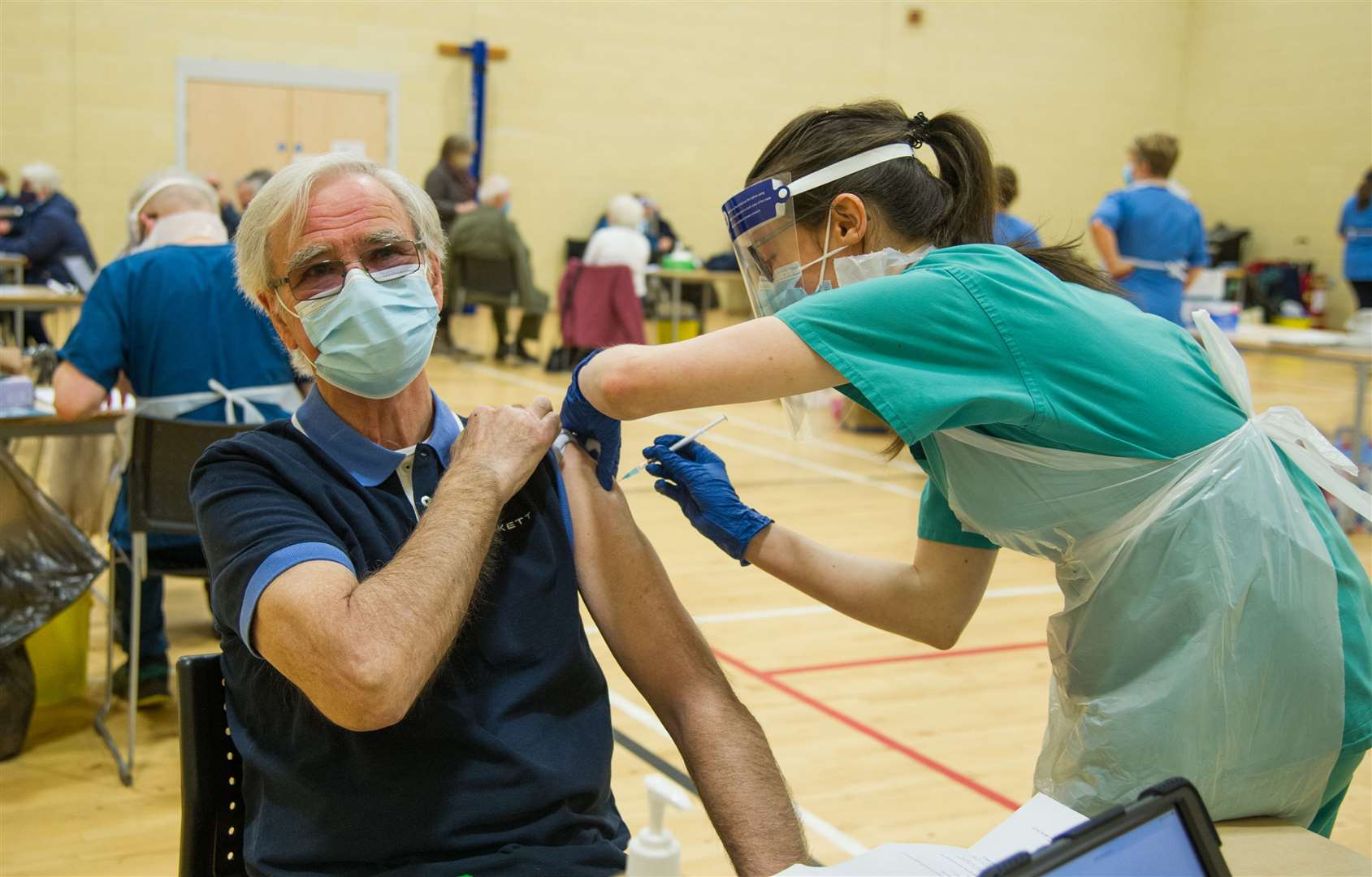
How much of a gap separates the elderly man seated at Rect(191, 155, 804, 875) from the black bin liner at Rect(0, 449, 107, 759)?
1.60 m

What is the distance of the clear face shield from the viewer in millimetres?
1357

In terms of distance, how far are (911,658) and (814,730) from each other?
2.12 feet

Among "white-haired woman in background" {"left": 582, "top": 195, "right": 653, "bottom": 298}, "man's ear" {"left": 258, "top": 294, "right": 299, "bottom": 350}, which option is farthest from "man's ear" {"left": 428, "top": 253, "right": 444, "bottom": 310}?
"white-haired woman in background" {"left": 582, "top": 195, "right": 653, "bottom": 298}

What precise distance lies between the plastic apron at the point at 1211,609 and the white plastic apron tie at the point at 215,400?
88.3 inches

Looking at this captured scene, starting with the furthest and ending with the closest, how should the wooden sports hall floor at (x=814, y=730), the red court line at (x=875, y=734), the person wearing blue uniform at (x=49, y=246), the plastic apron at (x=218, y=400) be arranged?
the person wearing blue uniform at (x=49, y=246)
the plastic apron at (x=218, y=400)
the red court line at (x=875, y=734)
the wooden sports hall floor at (x=814, y=730)

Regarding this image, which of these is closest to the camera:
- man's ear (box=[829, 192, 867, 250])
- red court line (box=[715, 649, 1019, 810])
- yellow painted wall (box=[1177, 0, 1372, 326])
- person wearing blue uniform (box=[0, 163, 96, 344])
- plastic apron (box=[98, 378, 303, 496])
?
man's ear (box=[829, 192, 867, 250])

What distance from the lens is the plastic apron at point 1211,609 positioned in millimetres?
1179

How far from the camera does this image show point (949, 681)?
11.0ft

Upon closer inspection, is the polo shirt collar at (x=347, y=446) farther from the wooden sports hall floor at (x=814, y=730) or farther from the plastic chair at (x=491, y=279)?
the plastic chair at (x=491, y=279)

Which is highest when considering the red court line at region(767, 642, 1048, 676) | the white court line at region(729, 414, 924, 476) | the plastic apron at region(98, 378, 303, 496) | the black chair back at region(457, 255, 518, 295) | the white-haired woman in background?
the white-haired woman in background

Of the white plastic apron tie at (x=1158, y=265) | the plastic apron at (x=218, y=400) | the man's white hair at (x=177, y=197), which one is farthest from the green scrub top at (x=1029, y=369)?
the white plastic apron tie at (x=1158, y=265)

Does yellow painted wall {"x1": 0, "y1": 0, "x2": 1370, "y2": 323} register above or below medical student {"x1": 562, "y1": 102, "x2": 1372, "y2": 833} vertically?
above

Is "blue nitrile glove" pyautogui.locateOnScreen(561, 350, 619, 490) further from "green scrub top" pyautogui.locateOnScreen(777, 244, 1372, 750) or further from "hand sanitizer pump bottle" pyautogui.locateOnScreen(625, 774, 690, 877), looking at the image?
"hand sanitizer pump bottle" pyautogui.locateOnScreen(625, 774, 690, 877)

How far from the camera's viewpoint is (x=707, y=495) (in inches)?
61.7
